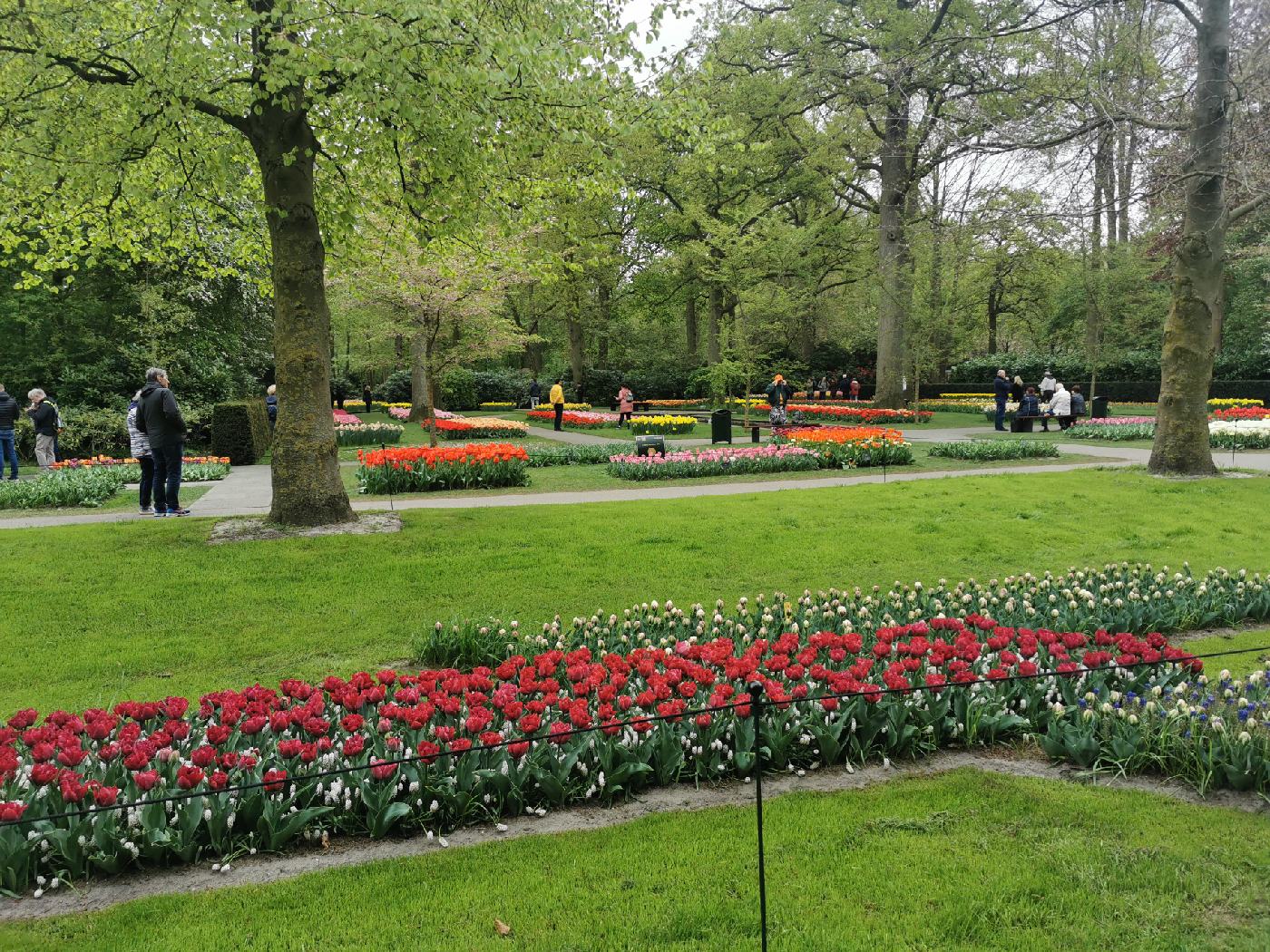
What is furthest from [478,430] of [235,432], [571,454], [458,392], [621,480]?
[458,392]

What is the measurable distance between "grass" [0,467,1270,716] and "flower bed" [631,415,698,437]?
1136 centimetres

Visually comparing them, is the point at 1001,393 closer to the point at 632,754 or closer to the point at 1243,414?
the point at 1243,414

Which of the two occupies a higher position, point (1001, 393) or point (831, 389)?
point (831, 389)

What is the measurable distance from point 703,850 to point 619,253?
3892 cm

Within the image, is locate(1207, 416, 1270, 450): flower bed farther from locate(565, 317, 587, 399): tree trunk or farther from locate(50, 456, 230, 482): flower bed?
locate(565, 317, 587, 399): tree trunk

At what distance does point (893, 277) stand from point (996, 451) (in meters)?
10.8

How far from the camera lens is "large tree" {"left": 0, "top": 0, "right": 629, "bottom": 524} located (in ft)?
23.8

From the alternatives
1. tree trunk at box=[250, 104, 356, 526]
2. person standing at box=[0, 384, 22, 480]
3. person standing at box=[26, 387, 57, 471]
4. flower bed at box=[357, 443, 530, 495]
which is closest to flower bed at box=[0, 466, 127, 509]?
person standing at box=[0, 384, 22, 480]

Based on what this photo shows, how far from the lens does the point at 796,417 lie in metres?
24.8

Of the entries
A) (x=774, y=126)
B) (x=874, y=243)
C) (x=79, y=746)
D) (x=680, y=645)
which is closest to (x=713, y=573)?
(x=680, y=645)

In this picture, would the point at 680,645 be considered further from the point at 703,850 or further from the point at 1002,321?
the point at 1002,321

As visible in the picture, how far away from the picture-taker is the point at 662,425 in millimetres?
22906

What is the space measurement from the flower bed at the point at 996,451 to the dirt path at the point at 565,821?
13.3 m

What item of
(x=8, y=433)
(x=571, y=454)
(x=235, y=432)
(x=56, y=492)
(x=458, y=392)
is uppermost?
(x=458, y=392)
